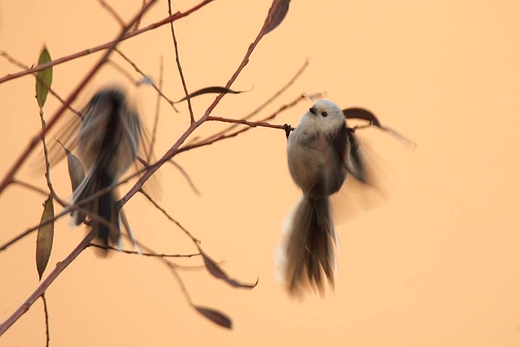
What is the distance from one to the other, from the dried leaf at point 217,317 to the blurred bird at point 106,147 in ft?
0.36

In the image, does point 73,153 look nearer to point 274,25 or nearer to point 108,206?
point 108,206

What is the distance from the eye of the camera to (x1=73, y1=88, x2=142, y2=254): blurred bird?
417 mm

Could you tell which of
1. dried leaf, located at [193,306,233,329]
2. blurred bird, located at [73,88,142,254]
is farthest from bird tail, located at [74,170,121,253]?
dried leaf, located at [193,306,233,329]

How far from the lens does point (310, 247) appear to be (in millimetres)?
500

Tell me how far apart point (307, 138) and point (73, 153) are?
148mm

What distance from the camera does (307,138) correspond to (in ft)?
1.55

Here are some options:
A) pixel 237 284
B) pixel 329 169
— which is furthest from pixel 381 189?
pixel 237 284

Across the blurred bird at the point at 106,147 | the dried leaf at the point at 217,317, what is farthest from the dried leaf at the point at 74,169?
the dried leaf at the point at 217,317

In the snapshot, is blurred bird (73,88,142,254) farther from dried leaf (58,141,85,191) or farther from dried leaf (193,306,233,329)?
dried leaf (193,306,233,329)

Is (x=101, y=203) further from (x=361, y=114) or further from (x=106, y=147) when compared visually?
(x=361, y=114)

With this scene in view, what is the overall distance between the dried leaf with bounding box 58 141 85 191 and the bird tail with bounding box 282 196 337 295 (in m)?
0.15

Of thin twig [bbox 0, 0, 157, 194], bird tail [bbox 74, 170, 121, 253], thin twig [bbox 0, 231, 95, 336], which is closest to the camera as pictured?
thin twig [bbox 0, 0, 157, 194]

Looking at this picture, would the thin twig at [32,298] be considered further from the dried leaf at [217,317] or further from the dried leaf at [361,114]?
the dried leaf at [361,114]

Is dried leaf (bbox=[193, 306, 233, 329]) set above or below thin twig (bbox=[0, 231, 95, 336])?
below
